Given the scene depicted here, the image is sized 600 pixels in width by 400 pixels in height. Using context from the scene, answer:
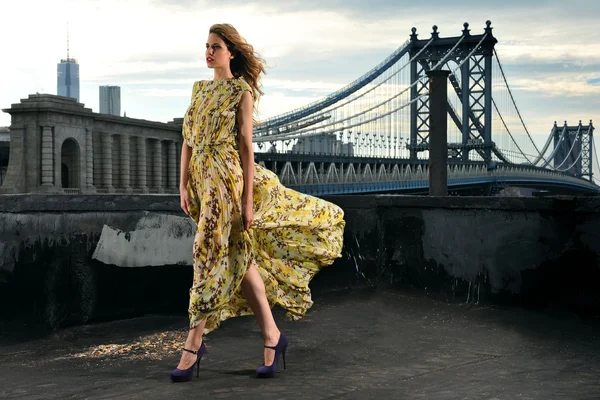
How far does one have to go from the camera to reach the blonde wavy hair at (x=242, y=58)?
3697mm

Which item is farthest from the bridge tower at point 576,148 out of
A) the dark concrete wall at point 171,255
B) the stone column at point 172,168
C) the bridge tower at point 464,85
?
the dark concrete wall at point 171,255

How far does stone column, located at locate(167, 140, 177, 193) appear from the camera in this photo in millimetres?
38612

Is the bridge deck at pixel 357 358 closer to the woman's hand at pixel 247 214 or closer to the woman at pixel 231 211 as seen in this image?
the woman at pixel 231 211

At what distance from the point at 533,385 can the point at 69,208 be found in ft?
10.5

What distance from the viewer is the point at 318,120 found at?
46.8 meters

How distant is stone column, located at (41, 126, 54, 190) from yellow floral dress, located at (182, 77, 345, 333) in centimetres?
2925

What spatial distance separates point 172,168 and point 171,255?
3427 cm

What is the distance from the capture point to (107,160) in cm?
3475

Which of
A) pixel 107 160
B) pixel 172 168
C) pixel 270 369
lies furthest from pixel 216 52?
pixel 172 168

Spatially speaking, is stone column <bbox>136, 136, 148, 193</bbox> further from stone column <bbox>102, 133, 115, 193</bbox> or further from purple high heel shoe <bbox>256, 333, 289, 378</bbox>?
purple high heel shoe <bbox>256, 333, 289, 378</bbox>

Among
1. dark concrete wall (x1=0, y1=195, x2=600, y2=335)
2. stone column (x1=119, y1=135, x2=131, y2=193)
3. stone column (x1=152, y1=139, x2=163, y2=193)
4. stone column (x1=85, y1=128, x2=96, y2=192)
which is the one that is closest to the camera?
dark concrete wall (x1=0, y1=195, x2=600, y2=335)

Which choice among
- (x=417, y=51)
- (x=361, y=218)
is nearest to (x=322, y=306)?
(x=361, y=218)

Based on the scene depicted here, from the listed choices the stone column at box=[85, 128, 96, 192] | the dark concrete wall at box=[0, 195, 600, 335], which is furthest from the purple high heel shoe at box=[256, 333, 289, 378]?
the stone column at box=[85, 128, 96, 192]

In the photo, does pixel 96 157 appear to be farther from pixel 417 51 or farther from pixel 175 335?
pixel 417 51
